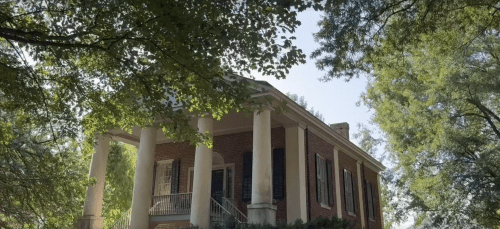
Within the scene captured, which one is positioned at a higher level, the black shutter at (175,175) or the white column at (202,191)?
the black shutter at (175,175)

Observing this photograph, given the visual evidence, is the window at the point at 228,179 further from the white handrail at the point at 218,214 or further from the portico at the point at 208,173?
the white handrail at the point at 218,214

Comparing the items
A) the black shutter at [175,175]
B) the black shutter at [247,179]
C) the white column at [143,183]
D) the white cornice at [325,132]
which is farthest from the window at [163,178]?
the white cornice at [325,132]

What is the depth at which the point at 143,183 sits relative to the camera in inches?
661

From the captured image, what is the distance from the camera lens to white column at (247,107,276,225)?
14016 millimetres

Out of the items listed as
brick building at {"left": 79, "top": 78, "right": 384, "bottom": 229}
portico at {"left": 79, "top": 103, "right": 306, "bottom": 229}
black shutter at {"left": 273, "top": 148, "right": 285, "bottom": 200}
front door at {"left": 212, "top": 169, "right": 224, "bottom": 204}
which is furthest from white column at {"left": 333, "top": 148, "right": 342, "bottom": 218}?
front door at {"left": 212, "top": 169, "right": 224, "bottom": 204}

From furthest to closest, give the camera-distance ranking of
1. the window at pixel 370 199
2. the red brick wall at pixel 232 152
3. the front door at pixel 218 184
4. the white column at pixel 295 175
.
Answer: the window at pixel 370 199 → the front door at pixel 218 184 → the red brick wall at pixel 232 152 → the white column at pixel 295 175

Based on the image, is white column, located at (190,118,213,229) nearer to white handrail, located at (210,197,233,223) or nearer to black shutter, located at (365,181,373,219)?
white handrail, located at (210,197,233,223)

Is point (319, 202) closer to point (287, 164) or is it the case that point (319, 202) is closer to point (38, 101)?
point (287, 164)

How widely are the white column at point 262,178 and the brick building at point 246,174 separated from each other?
32 mm

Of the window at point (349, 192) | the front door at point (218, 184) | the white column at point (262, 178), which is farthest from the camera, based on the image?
the window at point (349, 192)

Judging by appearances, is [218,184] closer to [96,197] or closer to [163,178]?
[163,178]

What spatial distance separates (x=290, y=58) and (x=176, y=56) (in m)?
1.92

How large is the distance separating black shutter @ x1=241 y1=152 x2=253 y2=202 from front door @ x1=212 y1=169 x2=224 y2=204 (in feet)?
4.74

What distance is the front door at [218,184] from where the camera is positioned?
19.5 metres
